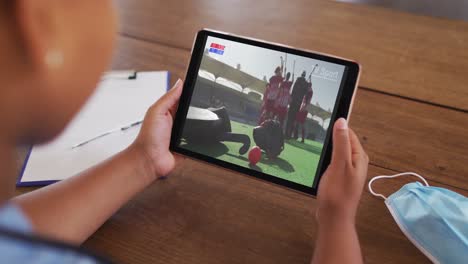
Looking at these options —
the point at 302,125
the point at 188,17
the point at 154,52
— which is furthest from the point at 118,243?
the point at 188,17

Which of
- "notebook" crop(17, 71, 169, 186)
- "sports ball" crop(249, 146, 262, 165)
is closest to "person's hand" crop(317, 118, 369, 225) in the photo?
"sports ball" crop(249, 146, 262, 165)

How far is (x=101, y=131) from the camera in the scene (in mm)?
762

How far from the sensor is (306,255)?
1.88 ft

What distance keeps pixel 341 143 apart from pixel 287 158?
0.28 ft

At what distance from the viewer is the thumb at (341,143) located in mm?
579

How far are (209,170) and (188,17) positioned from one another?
1.58 ft

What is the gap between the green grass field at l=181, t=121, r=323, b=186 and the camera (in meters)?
0.61

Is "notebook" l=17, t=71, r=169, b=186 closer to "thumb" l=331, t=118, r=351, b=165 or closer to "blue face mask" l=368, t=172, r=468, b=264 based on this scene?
"thumb" l=331, t=118, r=351, b=165

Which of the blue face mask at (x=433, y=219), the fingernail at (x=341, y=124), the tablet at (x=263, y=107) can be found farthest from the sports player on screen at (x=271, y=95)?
the blue face mask at (x=433, y=219)

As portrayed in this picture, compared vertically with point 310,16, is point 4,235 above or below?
below

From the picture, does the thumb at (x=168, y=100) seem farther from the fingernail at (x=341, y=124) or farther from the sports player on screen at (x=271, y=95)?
the fingernail at (x=341, y=124)

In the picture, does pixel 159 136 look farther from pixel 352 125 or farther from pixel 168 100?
pixel 352 125

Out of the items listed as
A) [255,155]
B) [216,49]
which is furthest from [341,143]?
[216,49]

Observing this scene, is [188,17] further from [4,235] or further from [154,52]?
[4,235]
